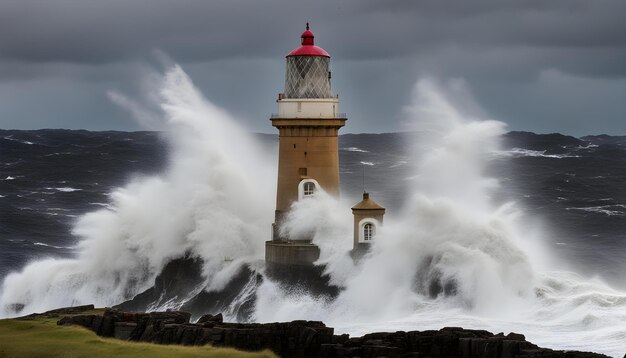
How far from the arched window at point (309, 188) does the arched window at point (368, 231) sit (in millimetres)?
2596

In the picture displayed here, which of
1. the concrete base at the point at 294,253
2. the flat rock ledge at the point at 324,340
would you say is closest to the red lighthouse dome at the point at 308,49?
the concrete base at the point at 294,253

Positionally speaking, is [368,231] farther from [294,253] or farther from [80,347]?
[80,347]

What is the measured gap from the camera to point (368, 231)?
4253 centimetres

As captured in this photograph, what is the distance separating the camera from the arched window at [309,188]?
44438 mm

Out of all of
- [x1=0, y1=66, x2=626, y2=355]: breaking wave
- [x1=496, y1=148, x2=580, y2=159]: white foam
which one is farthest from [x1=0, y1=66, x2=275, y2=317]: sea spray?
[x1=496, y1=148, x2=580, y2=159]: white foam

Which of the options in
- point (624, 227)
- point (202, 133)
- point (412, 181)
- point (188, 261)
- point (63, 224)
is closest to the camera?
point (188, 261)

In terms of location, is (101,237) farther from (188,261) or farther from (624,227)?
Answer: (624,227)

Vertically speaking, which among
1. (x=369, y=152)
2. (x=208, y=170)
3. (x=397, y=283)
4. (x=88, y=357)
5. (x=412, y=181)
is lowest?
Answer: (x=88, y=357)

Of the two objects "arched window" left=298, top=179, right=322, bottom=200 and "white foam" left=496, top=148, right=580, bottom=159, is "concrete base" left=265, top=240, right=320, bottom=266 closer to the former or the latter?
"arched window" left=298, top=179, right=322, bottom=200

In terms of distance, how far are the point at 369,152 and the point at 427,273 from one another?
4445cm

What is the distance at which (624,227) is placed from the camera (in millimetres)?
57094

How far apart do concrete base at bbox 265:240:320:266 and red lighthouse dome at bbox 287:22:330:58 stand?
5.25 m

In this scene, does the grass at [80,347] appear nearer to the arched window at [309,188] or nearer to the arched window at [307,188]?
the arched window at [307,188]

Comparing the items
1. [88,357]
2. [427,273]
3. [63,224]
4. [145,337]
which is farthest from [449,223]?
[63,224]
